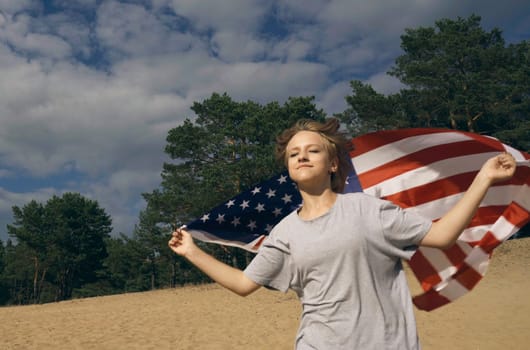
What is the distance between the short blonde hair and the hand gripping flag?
3.61 ft

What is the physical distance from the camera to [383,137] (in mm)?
3539

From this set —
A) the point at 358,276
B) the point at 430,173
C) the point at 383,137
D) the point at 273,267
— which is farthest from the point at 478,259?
the point at 273,267

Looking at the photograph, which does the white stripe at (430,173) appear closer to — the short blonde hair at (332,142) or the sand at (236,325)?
the short blonde hair at (332,142)

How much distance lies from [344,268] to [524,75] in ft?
93.6

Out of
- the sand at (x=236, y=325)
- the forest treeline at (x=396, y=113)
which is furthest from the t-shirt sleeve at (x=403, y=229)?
the forest treeline at (x=396, y=113)

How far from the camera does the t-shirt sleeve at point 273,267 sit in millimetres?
2176

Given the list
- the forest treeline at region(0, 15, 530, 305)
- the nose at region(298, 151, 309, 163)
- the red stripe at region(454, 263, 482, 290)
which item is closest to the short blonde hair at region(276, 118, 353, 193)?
the nose at region(298, 151, 309, 163)

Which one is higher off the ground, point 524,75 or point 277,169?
point 524,75

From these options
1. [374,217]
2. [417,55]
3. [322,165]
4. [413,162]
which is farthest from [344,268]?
[417,55]

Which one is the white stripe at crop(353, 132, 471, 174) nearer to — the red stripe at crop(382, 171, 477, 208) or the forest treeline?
the red stripe at crop(382, 171, 477, 208)

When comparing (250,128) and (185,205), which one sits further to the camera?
(185,205)

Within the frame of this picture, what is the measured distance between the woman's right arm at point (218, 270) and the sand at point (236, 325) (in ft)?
29.3

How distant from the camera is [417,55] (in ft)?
94.6

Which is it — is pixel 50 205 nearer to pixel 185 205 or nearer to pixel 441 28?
pixel 185 205
